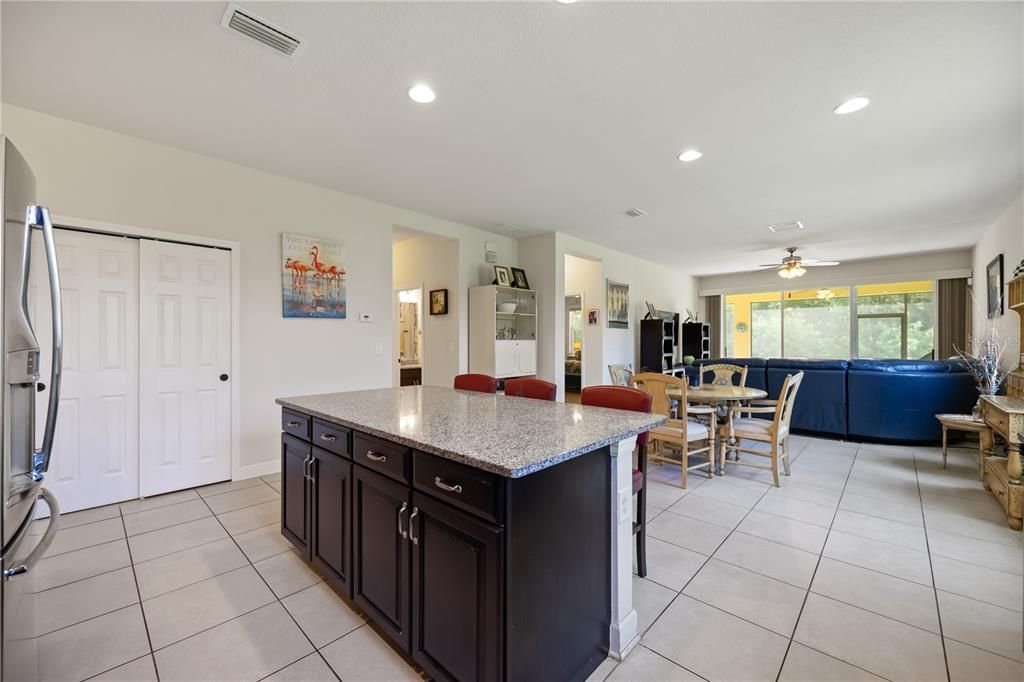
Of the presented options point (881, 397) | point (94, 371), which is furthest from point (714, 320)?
point (94, 371)

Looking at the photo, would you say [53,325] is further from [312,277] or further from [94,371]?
[312,277]

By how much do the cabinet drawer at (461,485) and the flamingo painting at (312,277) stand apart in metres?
3.08

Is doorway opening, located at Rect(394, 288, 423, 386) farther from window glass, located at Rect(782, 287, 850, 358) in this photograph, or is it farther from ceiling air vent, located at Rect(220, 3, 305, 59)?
window glass, located at Rect(782, 287, 850, 358)

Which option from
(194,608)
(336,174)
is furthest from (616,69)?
(194,608)

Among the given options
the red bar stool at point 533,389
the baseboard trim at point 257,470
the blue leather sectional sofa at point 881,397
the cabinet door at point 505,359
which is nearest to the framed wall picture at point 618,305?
the cabinet door at point 505,359

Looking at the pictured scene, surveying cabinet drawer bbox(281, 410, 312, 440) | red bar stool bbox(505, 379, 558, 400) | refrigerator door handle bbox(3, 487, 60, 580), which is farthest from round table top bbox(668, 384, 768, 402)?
refrigerator door handle bbox(3, 487, 60, 580)

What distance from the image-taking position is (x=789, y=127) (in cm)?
286

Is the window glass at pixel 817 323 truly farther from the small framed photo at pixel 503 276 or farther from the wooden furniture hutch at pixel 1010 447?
the small framed photo at pixel 503 276

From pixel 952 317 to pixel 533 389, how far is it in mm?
8451

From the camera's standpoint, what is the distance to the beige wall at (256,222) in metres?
2.88

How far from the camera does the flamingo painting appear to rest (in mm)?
3861

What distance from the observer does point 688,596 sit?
1.98 metres

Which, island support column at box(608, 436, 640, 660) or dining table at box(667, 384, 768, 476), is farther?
dining table at box(667, 384, 768, 476)

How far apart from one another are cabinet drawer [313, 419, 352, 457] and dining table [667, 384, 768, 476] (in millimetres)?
2559
